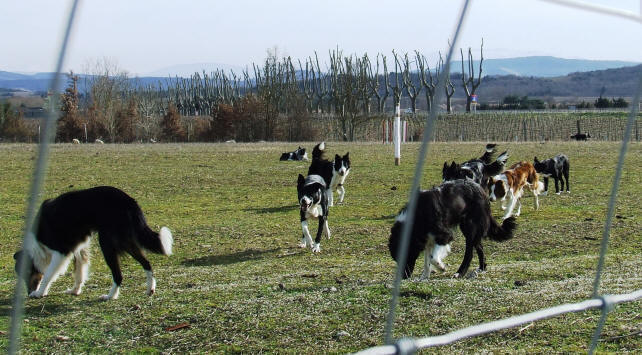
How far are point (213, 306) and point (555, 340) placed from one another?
2.89 meters

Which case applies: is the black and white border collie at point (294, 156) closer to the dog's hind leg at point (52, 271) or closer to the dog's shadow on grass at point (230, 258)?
the dog's shadow on grass at point (230, 258)

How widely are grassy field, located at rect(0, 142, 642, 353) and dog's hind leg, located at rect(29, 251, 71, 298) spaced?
0.33 ft

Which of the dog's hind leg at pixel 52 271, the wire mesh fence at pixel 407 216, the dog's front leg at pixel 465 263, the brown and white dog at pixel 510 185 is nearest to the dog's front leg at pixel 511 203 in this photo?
the brown and white dog at pixel 510 185

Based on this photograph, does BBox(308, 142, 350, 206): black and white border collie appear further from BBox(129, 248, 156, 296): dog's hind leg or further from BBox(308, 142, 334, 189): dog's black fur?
BBox(129, 248, 156, 296): dog's hind leg

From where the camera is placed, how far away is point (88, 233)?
7.24 metres

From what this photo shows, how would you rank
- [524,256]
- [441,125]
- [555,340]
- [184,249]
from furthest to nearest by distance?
[441,125] → [184,249] → [524,256] → [555,340]

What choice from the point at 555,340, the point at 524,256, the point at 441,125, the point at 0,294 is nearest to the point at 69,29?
the point at 555,340

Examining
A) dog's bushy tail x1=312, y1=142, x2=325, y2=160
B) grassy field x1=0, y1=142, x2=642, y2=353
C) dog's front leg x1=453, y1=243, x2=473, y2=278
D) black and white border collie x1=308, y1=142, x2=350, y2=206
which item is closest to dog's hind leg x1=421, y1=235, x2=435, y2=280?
grassy field x1=0, y1=142, x2=642, y2=353

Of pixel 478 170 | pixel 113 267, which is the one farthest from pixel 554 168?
pixel 113 267

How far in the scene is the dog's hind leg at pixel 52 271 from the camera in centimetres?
711

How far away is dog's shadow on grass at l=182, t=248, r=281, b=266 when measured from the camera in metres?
9.94

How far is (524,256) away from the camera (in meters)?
10.0

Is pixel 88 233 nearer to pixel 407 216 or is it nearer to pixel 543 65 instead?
pixel 543 65

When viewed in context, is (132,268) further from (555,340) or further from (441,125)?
(441,125)
